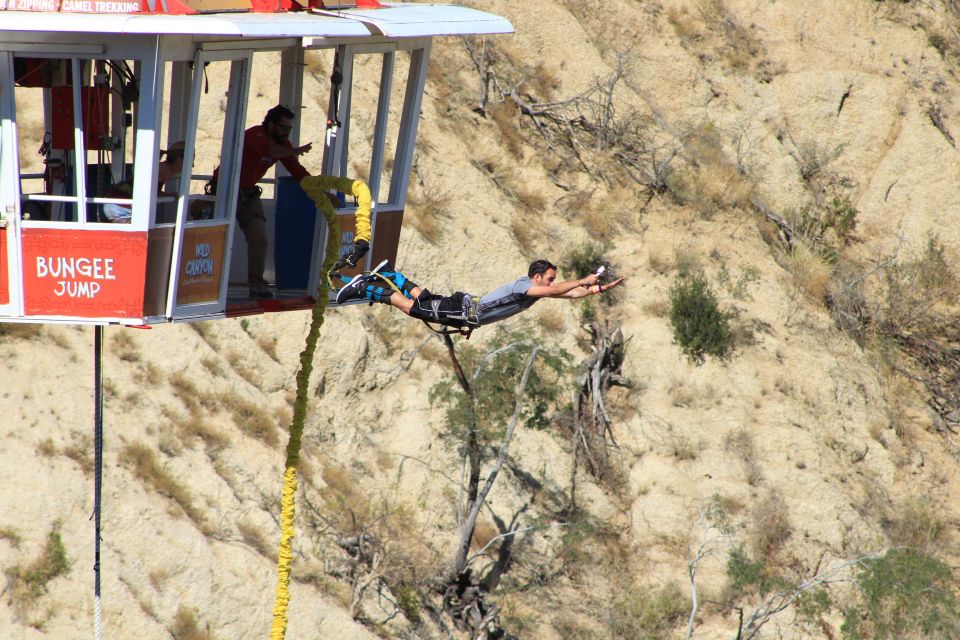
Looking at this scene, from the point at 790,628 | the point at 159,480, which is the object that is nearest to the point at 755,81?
the point at 790,628

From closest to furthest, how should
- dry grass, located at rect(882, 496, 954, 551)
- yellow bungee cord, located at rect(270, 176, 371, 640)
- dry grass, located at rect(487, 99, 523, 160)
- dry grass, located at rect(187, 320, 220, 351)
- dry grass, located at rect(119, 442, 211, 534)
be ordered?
1. yellow bungee cord, located at rect(270, 176, 371, 640)
2. dry grass, located at rect(119, 442, 211, 534)
3. dry grass, located at rect(187, 320, 220, 351)
4. dry grass, located at rect(882, 496, 954, 551)
5. dry grass, located at rect(487, 99, 523, 160)

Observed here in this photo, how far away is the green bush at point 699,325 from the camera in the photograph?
98.3 feet

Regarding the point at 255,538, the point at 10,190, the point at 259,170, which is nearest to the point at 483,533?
the point at 255,538

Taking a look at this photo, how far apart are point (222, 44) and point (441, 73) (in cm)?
2050

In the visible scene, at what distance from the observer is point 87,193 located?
12.3m

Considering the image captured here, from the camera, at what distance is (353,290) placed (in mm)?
13141

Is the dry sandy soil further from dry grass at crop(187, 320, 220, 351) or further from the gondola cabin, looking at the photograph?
the gondola cabin

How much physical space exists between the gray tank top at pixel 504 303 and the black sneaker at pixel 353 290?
1.18m

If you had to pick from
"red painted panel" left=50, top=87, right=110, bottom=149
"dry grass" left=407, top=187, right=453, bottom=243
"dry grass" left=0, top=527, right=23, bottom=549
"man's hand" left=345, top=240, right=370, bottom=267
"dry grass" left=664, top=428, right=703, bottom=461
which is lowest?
"dry grass" left=664, top=428, right=703, bottom=461

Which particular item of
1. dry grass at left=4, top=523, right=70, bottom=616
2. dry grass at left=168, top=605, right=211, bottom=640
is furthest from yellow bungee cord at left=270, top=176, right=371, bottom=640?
dry grass at left=168, top=605, right=211, bottom=640

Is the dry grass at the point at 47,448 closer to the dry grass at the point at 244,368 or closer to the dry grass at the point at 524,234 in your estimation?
the dry grass at the point at 244,368

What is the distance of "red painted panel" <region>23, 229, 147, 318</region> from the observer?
11.5 m

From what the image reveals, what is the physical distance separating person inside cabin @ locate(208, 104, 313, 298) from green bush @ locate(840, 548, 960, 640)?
55.6ft

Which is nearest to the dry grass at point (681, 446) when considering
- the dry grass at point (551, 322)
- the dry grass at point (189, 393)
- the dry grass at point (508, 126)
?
the dry grass at point (551, 322)
